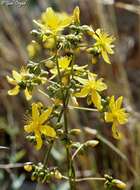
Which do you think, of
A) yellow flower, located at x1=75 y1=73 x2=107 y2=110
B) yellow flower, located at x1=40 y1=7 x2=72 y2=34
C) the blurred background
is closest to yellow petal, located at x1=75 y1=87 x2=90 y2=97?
yellow flower, located at x1=75 y1=73 x2=107 y2=110

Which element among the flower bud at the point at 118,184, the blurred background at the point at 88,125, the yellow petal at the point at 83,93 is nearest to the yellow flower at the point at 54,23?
the yellow petal at the point at 83,93

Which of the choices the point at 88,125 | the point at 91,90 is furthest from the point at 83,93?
the point at 88,125

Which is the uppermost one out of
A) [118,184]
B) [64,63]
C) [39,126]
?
[64,63]

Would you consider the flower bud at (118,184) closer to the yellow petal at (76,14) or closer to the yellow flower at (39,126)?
the yellow flower at (39,126)

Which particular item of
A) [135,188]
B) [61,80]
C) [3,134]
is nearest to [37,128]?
[61,80]

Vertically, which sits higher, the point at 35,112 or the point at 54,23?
the point at 54,23

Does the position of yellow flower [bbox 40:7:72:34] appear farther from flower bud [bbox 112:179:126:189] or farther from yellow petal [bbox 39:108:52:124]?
flower bud [bbox 112:179:126:189]

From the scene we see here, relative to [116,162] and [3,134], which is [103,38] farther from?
[3,134]

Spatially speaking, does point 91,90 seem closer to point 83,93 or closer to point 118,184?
point 83,93
